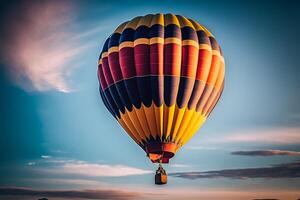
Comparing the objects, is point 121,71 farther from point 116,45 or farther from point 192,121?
point 192,121

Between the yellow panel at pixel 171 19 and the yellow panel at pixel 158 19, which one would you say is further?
the yellow panel at pixel 171 19

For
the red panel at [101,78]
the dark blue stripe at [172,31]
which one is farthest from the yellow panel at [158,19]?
the red panel at [101,78]

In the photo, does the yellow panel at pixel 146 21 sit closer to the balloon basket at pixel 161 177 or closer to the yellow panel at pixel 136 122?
the yellow panel at pixel 136 122

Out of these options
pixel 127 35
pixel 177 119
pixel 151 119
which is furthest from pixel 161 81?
pixel 127 35

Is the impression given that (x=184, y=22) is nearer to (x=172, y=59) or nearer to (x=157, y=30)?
(x=157, y=30)

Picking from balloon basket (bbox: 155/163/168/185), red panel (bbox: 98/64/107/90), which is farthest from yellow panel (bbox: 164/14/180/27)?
balloon basket (bbox: 155/163/168/185)

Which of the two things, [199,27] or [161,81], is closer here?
[161,81]

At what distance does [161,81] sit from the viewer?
25.7 m

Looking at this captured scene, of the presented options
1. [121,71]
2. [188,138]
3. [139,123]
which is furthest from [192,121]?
[121,71]

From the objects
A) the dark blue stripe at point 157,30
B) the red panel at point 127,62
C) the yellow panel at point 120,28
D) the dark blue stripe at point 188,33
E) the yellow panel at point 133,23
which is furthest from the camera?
the yellow panel at point 120,28

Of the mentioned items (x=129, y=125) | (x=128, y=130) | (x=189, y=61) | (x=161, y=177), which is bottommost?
(x=161, y=177)

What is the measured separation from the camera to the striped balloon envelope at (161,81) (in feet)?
84.3

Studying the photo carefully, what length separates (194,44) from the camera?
1047 inches

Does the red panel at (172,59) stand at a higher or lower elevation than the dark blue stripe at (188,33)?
lower
